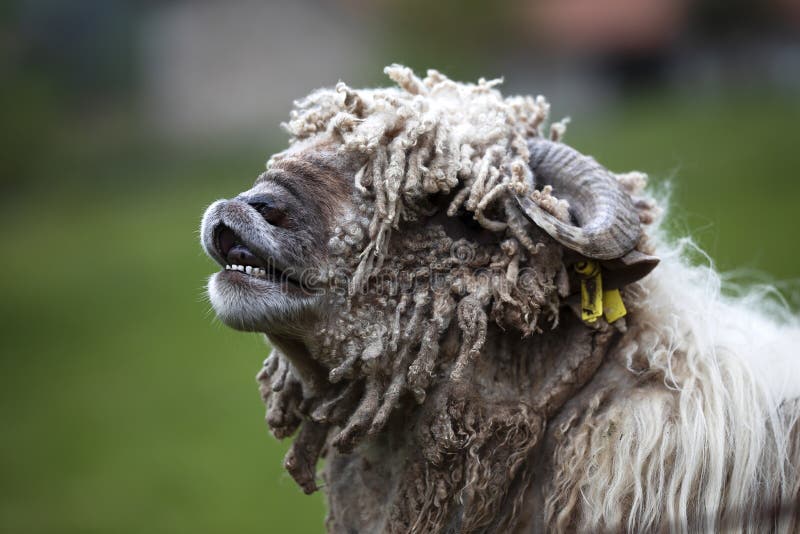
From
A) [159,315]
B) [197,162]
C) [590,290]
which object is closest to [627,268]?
[590,290]

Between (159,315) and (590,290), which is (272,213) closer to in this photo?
(590,290)

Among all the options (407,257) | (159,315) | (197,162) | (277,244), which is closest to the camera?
(277,244)

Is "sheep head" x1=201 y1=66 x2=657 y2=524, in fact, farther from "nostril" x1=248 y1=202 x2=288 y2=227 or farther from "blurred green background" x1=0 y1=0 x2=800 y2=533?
"blurred green background" x1=0 y1=0 x2=800 y2=533

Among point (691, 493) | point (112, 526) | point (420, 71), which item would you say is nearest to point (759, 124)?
point (420, 71)

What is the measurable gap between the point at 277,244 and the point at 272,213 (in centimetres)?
11

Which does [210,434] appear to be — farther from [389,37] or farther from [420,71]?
[389,37]

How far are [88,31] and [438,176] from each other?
18.7m

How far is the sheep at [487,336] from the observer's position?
2801 millimetres

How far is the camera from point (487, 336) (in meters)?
2.91

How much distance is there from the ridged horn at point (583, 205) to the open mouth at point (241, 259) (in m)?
0.78

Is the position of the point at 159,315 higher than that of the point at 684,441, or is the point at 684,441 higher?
the point at 159,315

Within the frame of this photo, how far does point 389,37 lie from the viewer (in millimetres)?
21250

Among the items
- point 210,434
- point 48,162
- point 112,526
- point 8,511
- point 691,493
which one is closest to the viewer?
point 691,493

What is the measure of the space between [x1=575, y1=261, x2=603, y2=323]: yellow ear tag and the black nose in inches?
36.4
